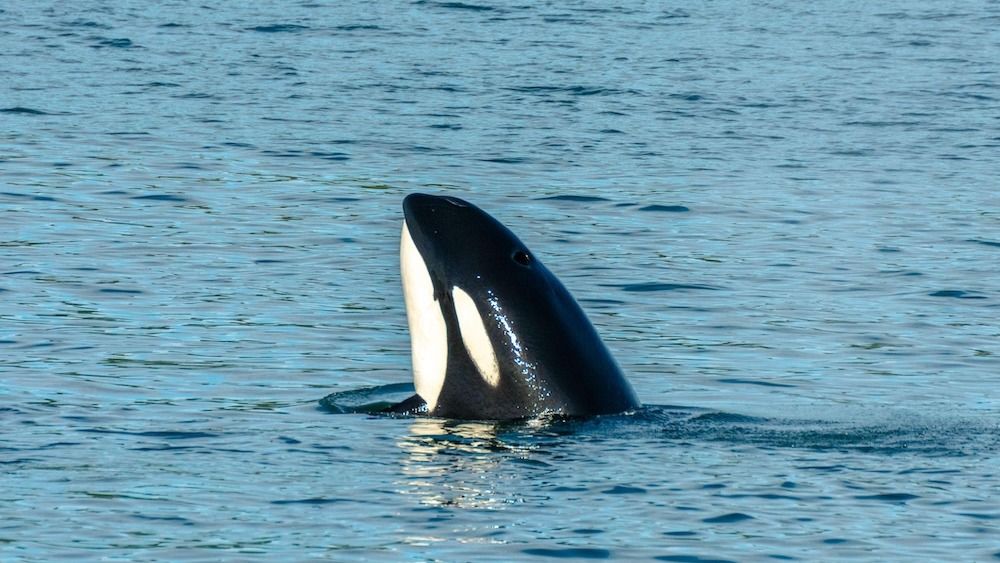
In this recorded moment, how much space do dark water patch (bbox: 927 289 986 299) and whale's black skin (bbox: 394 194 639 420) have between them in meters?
7.94

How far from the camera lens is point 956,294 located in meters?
19.1

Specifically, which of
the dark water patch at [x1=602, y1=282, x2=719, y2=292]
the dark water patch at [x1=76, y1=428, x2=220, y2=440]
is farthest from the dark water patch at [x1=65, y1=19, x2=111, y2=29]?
the dark water patch at [x1=76, y1=428, x2=220, y2=440]

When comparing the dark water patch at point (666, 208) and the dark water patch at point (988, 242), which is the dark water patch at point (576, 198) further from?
the dark water patch at point (988, 242)

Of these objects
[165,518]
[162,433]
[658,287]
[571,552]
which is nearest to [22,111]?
[658,287]

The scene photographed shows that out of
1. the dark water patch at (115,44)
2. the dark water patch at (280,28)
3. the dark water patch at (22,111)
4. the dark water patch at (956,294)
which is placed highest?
the dark water patch at (280,28)

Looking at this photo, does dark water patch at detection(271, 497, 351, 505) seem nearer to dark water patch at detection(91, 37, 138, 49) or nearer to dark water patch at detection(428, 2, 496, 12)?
dark water patch at detection(91, 37, 138, 49)

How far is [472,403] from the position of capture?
11.9 meters

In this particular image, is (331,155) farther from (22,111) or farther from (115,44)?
(115,44)

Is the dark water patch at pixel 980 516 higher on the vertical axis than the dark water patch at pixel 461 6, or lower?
lower

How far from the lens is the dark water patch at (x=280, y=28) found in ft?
130

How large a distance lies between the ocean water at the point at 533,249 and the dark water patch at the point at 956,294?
0.28 ft

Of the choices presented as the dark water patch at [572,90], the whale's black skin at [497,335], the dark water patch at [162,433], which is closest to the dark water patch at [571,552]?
the whale's black skin at [497,335]

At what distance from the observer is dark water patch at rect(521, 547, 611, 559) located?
9570 millimetres

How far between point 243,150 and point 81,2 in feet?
59.4
